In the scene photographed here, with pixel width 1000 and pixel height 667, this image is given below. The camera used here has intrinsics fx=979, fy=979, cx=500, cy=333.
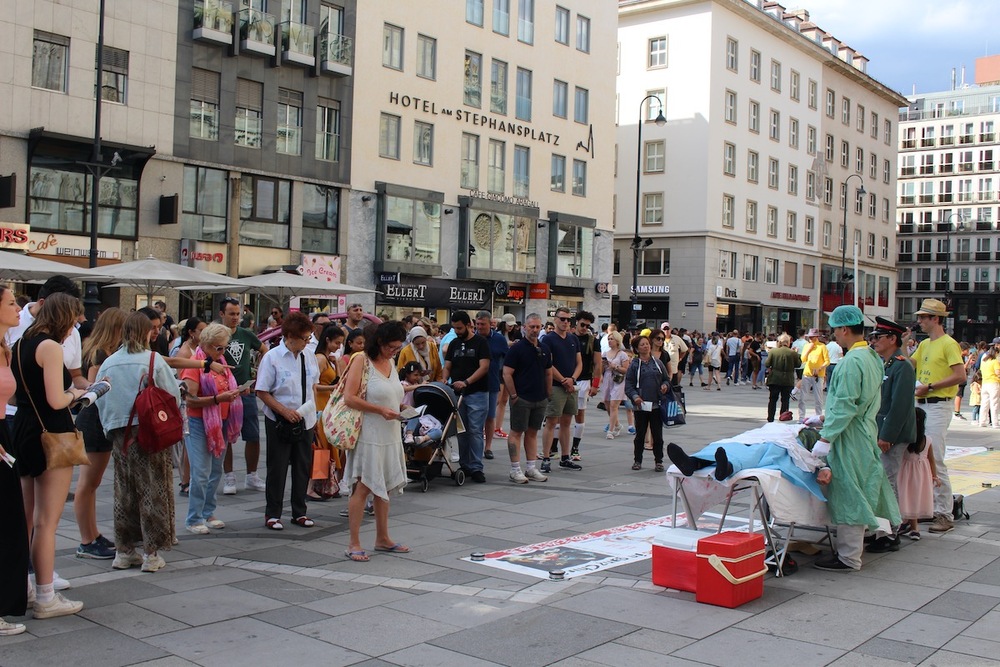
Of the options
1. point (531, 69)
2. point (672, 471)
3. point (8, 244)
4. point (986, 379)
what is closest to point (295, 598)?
point (672, 471)

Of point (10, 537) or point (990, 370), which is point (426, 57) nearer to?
point (990, 370)

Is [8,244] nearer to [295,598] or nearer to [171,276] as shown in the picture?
[171,276]

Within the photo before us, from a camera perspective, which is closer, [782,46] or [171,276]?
[171,276]

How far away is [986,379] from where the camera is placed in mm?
21125

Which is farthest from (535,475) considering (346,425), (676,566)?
(676,566)

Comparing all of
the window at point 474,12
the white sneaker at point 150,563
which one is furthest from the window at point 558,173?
the white sneaker at point 150,563

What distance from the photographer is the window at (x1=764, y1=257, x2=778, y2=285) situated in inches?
2242

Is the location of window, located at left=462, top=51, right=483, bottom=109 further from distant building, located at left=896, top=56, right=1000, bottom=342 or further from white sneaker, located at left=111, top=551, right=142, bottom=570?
distant building, located at left=896, top=56, right=1000, bottom=342

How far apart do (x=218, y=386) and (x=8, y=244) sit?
1794cm

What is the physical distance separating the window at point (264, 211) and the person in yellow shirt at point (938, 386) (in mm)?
23898

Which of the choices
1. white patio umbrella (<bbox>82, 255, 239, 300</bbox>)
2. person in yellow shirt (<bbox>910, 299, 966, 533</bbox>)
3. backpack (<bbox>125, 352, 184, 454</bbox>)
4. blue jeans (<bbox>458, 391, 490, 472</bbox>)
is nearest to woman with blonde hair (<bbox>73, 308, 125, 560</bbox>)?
backpack (<bbox>125, 352, 184, 454</bbox>)

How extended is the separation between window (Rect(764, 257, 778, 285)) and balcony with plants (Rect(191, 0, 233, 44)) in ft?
121

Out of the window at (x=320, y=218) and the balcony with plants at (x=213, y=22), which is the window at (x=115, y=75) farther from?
the window at (x=320, y=218)

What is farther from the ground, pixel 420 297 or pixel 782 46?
pixel 782 46
